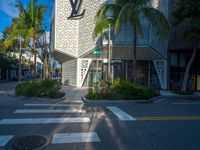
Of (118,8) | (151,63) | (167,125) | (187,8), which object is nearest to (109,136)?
(167,125)

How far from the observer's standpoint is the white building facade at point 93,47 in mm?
25906

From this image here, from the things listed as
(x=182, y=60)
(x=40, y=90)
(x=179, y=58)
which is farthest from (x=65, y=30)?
(x=182, y=60)

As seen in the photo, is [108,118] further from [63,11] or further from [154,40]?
[63,11]

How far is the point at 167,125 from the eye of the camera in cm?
840

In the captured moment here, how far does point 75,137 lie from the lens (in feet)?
21.6

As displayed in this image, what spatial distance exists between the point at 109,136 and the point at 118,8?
13.8 meters

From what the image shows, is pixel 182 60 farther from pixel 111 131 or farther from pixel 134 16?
pixel 111 131

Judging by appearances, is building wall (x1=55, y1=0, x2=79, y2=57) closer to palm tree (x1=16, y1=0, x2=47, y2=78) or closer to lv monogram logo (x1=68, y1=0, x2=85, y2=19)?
lv monogram logo (x1=68, y1=0, x2=85, y2=19)

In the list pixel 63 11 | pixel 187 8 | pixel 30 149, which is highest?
pixel 63 11

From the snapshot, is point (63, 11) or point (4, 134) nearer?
point (4, 134)

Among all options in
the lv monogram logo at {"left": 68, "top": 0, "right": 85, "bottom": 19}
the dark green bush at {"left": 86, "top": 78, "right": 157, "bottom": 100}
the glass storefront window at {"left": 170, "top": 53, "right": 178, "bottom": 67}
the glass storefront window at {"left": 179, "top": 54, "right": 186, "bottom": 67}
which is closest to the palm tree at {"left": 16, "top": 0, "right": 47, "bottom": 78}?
the lv monogram logo at {"left": 68, "top": 0, "right": 85, "bottom": 19}

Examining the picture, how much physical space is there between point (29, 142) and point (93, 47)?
822 inches

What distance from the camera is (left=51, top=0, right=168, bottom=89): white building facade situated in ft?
85.0

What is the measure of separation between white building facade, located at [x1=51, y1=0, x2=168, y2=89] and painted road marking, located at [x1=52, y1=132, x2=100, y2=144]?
64.4 feet
